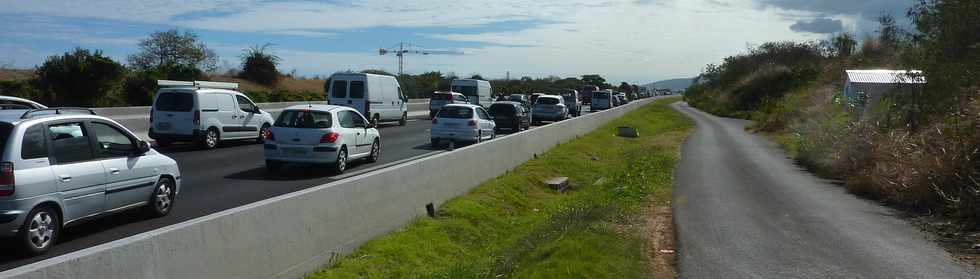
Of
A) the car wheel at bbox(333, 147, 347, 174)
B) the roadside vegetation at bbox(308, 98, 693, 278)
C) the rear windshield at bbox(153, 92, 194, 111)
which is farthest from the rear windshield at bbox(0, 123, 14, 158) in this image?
the rear windshield at bbox(153, 92, 194, 111)

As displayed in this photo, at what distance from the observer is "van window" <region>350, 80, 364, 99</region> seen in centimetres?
2962

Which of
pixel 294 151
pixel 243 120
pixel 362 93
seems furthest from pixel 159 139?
pixel 362 93

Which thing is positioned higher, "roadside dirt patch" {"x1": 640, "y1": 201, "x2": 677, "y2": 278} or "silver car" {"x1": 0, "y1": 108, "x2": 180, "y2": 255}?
"silver car" {"x1": 0, "y1": 108, "x2": 180, "y2": 255}

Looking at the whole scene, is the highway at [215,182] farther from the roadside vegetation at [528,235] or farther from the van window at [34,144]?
the roadside vegetation at [528,235]

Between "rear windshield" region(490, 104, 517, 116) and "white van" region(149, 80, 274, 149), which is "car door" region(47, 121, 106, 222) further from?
"rear windshield" region(490, 104, 517, 116)

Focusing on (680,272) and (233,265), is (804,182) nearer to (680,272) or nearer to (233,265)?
(680,272)

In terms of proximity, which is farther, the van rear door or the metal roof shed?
the van rear door

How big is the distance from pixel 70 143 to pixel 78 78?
1149 inches

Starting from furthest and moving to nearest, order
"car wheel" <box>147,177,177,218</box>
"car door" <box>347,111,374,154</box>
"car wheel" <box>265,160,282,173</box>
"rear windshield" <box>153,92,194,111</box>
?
"rear windshield" <box>153,92,194,111</box>, "car door" <box>347,111,374,154</box>, "car wheel" <box>265,160,282,173</box>, "car wheel" <box>147,177,177,218</box>

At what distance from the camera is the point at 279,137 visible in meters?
15.9

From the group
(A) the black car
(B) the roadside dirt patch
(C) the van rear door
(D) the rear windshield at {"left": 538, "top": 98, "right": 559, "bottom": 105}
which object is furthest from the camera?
(D) the rear windshield at {"left": 538, "top": 98, "right": 559, "bottom": 105}

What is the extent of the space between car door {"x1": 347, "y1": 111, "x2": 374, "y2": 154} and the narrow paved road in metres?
6.50

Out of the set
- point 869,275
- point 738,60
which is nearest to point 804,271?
point 869,275

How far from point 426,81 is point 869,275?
85113 mm
